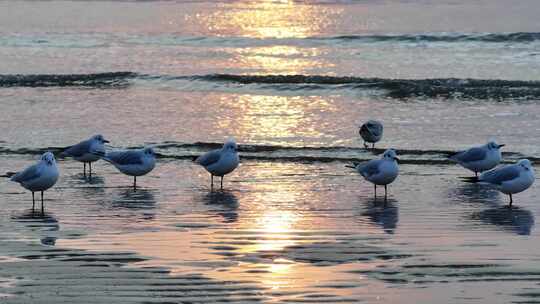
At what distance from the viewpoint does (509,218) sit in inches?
481

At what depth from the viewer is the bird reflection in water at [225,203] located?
12.2m

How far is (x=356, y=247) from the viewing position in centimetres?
1063

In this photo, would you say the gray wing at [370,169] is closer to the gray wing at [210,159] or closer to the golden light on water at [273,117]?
the gray wing at [210,159]

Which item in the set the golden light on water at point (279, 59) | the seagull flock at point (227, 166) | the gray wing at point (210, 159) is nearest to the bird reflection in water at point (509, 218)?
the seagull flock at point (227, 166)

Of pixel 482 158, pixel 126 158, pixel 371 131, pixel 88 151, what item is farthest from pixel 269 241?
pixel 371 131

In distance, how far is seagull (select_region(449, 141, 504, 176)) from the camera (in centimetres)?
1499

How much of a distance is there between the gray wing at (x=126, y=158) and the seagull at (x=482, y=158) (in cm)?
409

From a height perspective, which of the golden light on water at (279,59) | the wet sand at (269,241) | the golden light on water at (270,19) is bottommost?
the wet sand at (269,241)

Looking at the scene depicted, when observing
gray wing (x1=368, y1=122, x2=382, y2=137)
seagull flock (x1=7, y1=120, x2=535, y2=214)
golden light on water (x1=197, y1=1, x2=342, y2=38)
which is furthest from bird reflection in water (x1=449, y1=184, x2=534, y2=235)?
golden light on water (x1=197, y1=1, x2=342, y2=38)

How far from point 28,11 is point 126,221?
3147 cm

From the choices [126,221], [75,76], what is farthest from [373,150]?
[75,76]

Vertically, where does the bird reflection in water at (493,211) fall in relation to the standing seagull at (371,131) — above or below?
below

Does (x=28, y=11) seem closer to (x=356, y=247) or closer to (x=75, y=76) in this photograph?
(x=75, y=76)

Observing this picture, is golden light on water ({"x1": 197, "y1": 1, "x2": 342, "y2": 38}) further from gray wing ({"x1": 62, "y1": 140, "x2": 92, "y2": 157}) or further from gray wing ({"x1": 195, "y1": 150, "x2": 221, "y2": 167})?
gray wing ({"x1": 195, "y1": 150, "x2": 221, "y2": 167})
